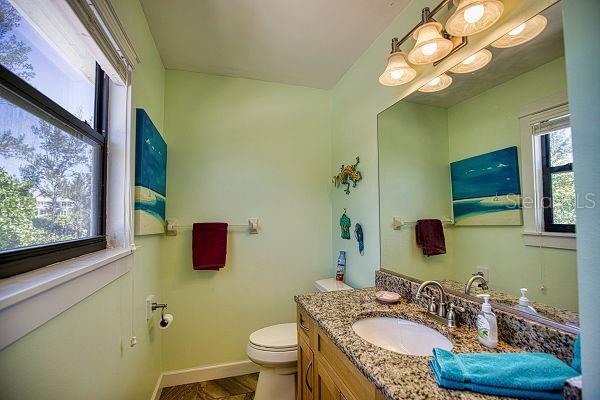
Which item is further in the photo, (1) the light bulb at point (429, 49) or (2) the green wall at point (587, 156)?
(1) the light bulb at point (429, 49)

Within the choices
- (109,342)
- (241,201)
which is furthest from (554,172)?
(241,201)

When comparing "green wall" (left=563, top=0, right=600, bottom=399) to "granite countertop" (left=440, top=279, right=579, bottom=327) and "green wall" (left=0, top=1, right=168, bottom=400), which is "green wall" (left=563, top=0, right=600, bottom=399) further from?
"green wall" (left=0, top=1, right=168, bottom=400)

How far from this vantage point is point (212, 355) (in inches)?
77.7

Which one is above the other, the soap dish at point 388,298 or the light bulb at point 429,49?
the light bulb at point 429,49

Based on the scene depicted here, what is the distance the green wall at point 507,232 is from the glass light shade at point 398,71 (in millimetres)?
289

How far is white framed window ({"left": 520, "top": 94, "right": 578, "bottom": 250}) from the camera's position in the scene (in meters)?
0.75

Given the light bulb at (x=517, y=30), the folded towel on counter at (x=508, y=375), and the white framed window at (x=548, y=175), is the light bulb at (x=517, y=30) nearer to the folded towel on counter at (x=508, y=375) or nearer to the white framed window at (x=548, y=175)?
the white framed window at (x=548, y=175)

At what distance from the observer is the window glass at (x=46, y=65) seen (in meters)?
0.64

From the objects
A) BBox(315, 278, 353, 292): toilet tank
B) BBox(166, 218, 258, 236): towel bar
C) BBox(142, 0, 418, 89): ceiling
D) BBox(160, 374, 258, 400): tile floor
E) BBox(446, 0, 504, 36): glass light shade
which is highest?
BBox(142, 0, 418, 89): ceiling

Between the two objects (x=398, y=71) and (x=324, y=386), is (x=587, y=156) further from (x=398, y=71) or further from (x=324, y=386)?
(x=324, y=386)

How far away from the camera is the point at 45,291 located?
1.94 ft

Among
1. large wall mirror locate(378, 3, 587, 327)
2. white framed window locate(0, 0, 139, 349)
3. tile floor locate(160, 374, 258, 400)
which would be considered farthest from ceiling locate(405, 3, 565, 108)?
tile floor locate(160, 374, 258, 400)

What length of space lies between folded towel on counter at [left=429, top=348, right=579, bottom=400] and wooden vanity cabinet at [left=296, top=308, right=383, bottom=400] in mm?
201

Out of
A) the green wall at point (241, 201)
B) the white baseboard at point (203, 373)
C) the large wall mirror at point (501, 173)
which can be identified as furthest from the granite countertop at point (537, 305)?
the white baseboard at point (203, 373)
